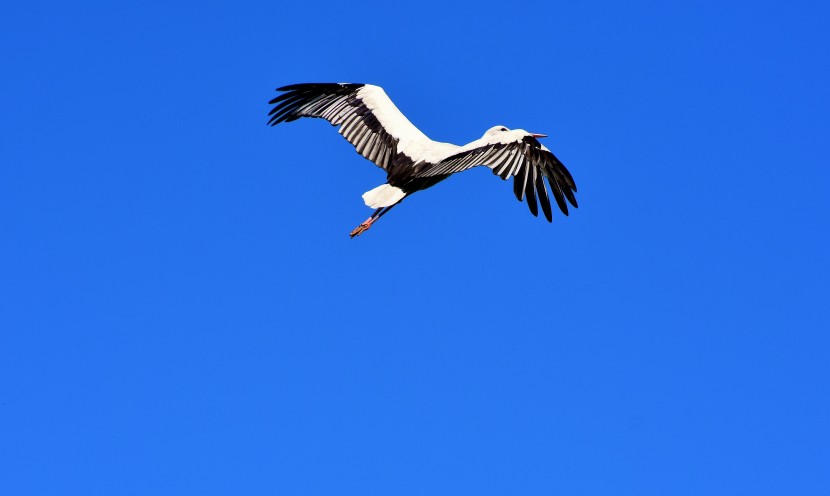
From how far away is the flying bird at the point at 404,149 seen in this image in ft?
66.2

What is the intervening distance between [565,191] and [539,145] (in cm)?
85

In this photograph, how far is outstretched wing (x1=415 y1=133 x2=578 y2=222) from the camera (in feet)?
66.0

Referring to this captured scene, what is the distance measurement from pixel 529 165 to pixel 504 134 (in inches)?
25.7

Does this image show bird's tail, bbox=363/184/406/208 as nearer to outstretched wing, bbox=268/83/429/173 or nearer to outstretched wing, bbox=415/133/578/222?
outstretched wing, bbox=268/83/429/173

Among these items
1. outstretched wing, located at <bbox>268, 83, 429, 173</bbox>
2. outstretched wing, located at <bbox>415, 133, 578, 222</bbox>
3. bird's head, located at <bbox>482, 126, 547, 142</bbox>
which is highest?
outstretched wing, located at <bbox>268, 83, 429, 173</bbox>

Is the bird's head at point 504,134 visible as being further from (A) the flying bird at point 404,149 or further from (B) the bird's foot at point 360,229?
(B) the bird's foot at point 360,229

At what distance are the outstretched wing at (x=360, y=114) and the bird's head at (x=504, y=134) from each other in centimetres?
207

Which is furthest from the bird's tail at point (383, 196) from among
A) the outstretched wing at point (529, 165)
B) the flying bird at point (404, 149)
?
the outstretched wing at point (529, 165)

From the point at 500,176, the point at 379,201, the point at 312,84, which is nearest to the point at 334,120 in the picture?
the point at 312,84

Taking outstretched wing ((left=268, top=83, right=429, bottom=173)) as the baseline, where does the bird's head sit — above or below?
below

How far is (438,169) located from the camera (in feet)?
69.6

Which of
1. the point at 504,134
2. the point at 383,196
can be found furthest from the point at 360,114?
the point at 504,134

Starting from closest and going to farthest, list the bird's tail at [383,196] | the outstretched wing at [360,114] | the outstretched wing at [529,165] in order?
the outstretched wing at [529,165] → the bird's tail at [383,196] → the outstretched wing at [360,114]

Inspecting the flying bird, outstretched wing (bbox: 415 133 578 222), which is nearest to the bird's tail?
the flying bird
